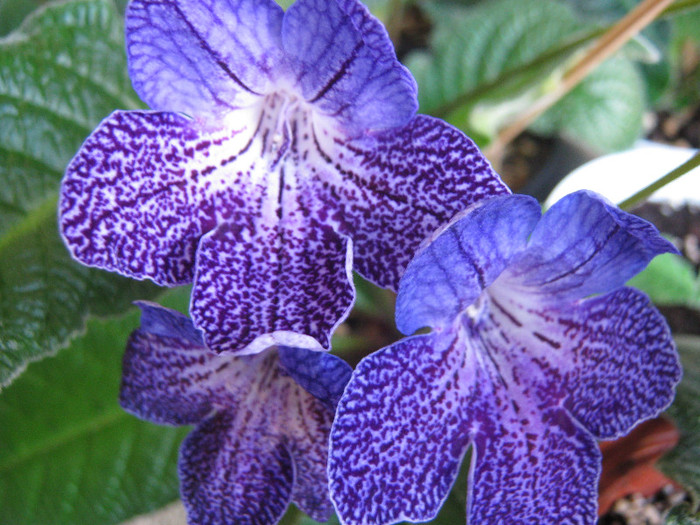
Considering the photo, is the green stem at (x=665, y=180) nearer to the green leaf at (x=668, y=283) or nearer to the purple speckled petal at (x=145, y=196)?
the purple speckled petal at (x=145, y=196)

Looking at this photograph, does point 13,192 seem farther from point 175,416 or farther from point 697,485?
point 697,485

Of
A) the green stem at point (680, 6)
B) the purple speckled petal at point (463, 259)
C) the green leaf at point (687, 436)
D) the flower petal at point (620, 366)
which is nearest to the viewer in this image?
the purple speckled petal at point (463, 259)

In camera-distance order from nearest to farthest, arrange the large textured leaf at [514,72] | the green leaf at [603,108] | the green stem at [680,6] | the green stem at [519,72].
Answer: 1. the green stem at [680,6]
2. the green stem at [519,72]
3. the large textured leaf at [514,72]
4. the green leaf at [603,108]

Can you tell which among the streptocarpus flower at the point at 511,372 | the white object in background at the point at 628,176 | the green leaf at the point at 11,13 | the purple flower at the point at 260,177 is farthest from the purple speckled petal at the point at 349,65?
the green leaf at the point at 11,13

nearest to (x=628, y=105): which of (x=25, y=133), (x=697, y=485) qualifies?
(x=697, y=485)

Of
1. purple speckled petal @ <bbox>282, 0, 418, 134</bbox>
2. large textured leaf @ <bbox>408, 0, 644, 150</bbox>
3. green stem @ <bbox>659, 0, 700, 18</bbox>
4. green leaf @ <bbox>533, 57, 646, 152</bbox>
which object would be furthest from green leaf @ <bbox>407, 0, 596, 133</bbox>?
purple speckled petal @ <bbox>282, 0, 418, 134</bbox>

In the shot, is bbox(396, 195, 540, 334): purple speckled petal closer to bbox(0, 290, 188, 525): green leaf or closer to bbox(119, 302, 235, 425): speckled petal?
bbox(119, 302, 235, 425): speckled petal
